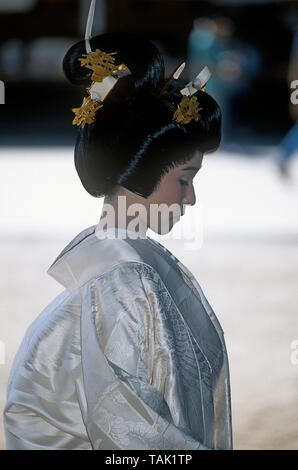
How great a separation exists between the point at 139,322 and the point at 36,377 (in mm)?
277

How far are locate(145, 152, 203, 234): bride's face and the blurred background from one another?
1.73 metres

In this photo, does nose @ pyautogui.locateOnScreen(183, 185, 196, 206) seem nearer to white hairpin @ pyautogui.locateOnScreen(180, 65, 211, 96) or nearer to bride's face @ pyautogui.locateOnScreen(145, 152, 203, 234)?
bride's face @ pyautogui.locateOnScreen(145, 152, 203, 234)

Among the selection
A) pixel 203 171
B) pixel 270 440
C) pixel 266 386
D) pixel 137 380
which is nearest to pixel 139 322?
pixel 137 380

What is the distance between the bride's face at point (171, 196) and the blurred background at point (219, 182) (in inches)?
68.1

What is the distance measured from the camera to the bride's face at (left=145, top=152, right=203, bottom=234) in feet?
6.43

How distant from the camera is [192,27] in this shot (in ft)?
55.7

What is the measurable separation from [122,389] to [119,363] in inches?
2.1

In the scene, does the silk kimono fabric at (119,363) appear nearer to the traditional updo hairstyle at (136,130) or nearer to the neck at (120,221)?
the neck at (120,221)

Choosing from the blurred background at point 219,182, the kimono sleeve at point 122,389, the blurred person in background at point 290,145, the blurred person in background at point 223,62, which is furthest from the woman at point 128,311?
the blurred person in background at point 223,62

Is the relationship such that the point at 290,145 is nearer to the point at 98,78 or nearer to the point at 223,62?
the point at 223,62

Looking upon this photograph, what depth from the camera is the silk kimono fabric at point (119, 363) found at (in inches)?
68.2

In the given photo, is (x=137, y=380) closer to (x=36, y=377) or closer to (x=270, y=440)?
(x=36, y=377)

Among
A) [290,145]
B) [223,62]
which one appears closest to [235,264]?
[290,145]

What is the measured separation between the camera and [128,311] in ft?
5.79
